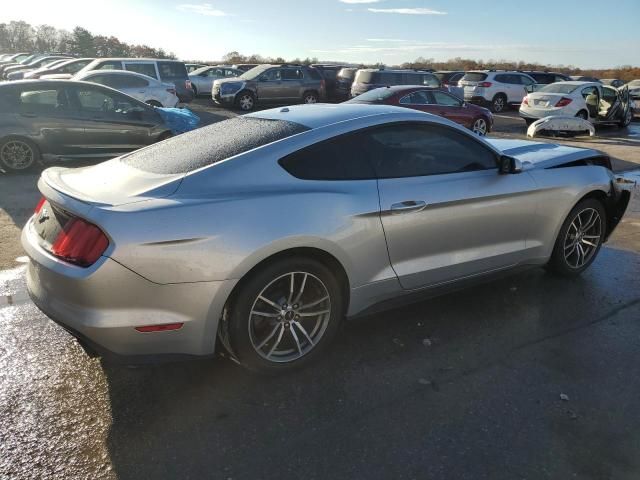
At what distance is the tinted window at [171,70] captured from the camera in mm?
17219

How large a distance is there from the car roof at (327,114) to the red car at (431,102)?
27.5 feet

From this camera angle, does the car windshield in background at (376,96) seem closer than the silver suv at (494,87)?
Yes

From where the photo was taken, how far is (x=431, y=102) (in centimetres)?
1345

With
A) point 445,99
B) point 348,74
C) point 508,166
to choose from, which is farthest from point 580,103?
point 508,166

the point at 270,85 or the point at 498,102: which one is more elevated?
the point at 270,85

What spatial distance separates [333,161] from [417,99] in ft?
34.3

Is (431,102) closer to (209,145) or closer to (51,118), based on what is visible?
(51,118)

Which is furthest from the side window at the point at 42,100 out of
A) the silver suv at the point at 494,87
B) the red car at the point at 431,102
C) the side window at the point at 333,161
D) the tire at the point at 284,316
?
the silver suv at the point at 494,87

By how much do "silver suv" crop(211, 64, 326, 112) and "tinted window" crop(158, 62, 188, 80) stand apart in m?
2.33

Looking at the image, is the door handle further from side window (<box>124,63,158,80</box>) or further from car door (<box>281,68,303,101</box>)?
car door (<box>281,68,303,101</box>)

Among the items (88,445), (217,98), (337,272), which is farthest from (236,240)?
(217,98)

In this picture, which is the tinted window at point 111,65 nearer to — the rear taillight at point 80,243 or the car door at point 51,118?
the car door at point 51,118

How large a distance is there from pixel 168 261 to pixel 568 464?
2127mm

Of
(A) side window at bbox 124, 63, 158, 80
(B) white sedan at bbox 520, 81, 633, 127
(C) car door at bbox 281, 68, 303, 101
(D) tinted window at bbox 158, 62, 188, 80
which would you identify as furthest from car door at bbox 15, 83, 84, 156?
(B) white sedan at bbox 520, 81, 633, 127
